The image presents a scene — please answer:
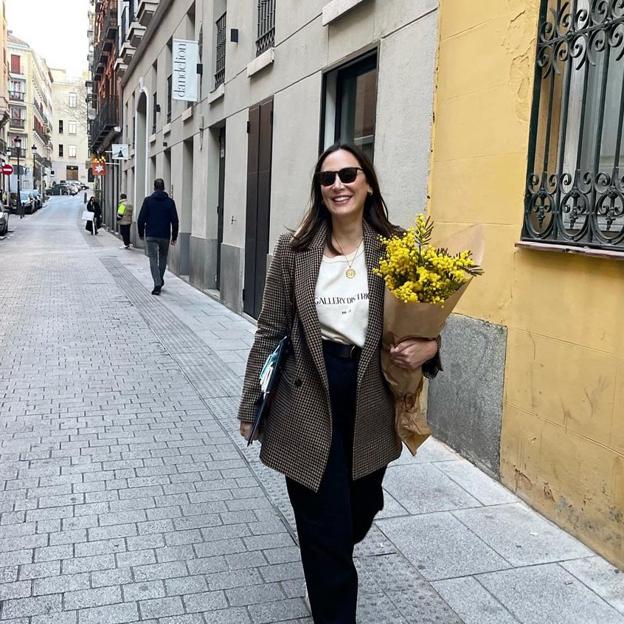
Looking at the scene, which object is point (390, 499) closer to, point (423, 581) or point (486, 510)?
point (486, 510)

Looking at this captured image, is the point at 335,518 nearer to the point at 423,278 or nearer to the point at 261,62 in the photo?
the point at 423,278

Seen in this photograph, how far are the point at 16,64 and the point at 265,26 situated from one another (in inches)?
3215

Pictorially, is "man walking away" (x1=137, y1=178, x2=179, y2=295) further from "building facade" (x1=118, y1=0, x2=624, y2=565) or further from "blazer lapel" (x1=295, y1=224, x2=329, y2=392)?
"blazer lapel" (x1=295, y1=224, x2=329, y2=392)

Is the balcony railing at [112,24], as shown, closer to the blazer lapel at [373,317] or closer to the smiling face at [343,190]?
the smiling face at [343,190]

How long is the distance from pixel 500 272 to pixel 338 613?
2.54m

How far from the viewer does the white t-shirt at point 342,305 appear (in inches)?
105

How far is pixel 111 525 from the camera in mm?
3922

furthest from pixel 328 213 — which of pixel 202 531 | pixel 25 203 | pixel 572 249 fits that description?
pixel 25 203

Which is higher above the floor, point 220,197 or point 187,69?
point 187,69

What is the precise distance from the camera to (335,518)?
267 centimetres

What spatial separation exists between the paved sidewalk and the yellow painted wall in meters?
0.32

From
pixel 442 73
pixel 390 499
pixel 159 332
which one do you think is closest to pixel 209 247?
pixel 159 332

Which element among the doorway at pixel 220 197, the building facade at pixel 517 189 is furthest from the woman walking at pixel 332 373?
the doorway at pixel 220 197

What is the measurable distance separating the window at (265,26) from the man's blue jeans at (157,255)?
4306mm
